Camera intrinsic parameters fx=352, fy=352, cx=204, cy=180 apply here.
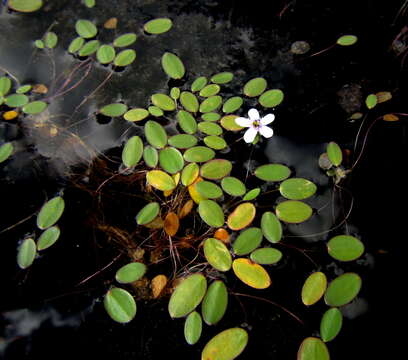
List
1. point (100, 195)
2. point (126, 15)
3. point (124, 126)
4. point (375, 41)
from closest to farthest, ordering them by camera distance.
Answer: point (100, 195), point (124, 126), point (375, 41), point (126, 15)

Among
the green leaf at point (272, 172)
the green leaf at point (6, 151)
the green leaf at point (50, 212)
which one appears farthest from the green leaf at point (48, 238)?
the green leaf at point (272, 172)

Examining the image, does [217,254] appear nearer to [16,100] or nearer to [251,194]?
[251,194]

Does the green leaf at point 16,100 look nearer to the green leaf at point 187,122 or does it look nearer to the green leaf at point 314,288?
the green leaf at point 187,122

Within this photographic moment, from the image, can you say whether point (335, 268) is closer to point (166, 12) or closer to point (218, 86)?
point (218, 86)

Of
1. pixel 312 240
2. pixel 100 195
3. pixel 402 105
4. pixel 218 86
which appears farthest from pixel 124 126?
pixel 402 105

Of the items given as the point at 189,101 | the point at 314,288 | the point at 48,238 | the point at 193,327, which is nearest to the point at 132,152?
the point at 189,101

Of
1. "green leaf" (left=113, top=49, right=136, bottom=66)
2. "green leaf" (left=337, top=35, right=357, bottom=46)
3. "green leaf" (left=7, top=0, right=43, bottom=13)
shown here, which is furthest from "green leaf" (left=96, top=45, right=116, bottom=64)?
"green leaf" (left=337, top=35, right=357, bottom=46)

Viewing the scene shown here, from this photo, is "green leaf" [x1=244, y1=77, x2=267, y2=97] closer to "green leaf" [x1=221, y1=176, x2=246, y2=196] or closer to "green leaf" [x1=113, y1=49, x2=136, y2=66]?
"green leaf" [x1=221, y1=176, x2=246, y2=196]
